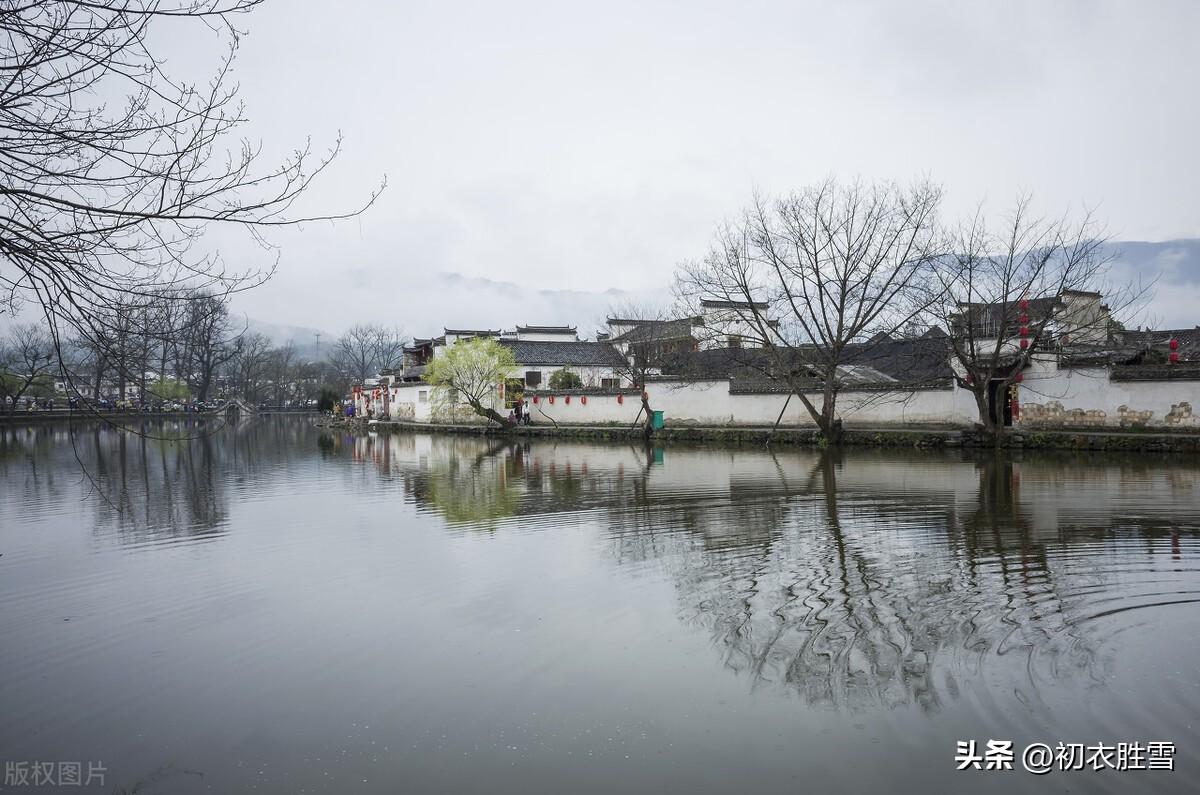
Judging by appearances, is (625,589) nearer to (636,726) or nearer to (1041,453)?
Answer: (636,726)

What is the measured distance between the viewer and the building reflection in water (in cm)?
453

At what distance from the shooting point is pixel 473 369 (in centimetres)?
3516

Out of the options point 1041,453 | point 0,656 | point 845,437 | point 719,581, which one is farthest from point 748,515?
point 845,437

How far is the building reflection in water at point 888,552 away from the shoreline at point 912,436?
194cm

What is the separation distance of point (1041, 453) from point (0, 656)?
62.7ft

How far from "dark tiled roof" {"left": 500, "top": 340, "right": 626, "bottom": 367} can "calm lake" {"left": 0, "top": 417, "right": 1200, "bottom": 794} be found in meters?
31.2

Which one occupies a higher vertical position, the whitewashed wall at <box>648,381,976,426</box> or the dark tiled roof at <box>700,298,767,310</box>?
the dark tiled roof at <box>700,298,767,310</box>

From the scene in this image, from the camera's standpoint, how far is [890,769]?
3.38 metres

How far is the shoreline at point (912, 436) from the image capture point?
57.3 ft

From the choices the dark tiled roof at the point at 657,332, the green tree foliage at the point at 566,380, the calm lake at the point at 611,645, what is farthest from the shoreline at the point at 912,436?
→ the calm lake at the point at 611,645

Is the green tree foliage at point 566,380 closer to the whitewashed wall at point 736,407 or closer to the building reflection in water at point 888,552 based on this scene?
the whitewashed wall at point 736,407

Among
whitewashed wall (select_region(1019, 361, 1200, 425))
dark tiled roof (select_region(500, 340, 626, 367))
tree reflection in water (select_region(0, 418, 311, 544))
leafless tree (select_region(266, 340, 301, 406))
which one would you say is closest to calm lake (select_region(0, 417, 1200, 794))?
tree reflection in water (select_region(0, 418, 311, 544))

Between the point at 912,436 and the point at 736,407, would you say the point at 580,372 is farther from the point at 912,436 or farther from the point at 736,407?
the point at 912,436

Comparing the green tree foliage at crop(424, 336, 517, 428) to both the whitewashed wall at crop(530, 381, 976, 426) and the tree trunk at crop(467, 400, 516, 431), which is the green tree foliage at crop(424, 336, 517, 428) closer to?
the tree trunk at crop(467, 400, 516, 431)
